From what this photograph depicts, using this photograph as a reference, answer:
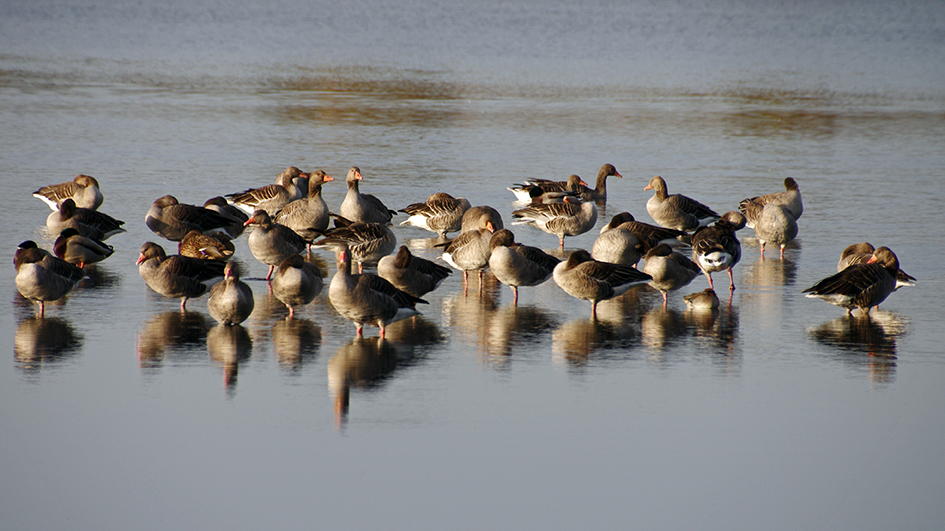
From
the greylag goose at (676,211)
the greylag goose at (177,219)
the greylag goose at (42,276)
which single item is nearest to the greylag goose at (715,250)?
the greylag goose at (676,211)

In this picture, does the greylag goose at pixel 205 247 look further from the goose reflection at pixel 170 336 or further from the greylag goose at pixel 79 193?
the greylag goose at pixel 79 193

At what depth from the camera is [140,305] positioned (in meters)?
10.8

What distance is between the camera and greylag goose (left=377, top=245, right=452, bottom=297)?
1084 cm

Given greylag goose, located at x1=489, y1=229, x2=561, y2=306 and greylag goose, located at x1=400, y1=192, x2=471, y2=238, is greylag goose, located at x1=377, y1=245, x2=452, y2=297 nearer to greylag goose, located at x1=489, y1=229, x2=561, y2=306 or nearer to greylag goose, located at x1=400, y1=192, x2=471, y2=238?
greylag goose, located at x1=489, y1=229, x2=561, y2=306

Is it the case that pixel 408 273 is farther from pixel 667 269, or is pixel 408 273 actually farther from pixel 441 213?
pixel 441 213

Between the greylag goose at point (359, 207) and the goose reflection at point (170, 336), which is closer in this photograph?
the goose reflection at point (170, 336)

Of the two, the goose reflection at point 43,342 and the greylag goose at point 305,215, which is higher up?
the greylag goose at point 305,215

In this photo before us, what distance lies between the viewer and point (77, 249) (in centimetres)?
1205

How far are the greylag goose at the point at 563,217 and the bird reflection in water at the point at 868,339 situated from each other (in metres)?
4.88

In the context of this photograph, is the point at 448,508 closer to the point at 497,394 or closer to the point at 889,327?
the point at 497,394

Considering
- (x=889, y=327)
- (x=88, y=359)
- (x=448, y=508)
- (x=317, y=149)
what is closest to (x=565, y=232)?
(x=889, y=327)

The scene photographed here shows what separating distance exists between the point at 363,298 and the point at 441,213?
19.0 feet

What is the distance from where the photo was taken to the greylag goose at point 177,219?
1391 centimetres

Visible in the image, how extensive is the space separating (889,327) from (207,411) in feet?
22.5
